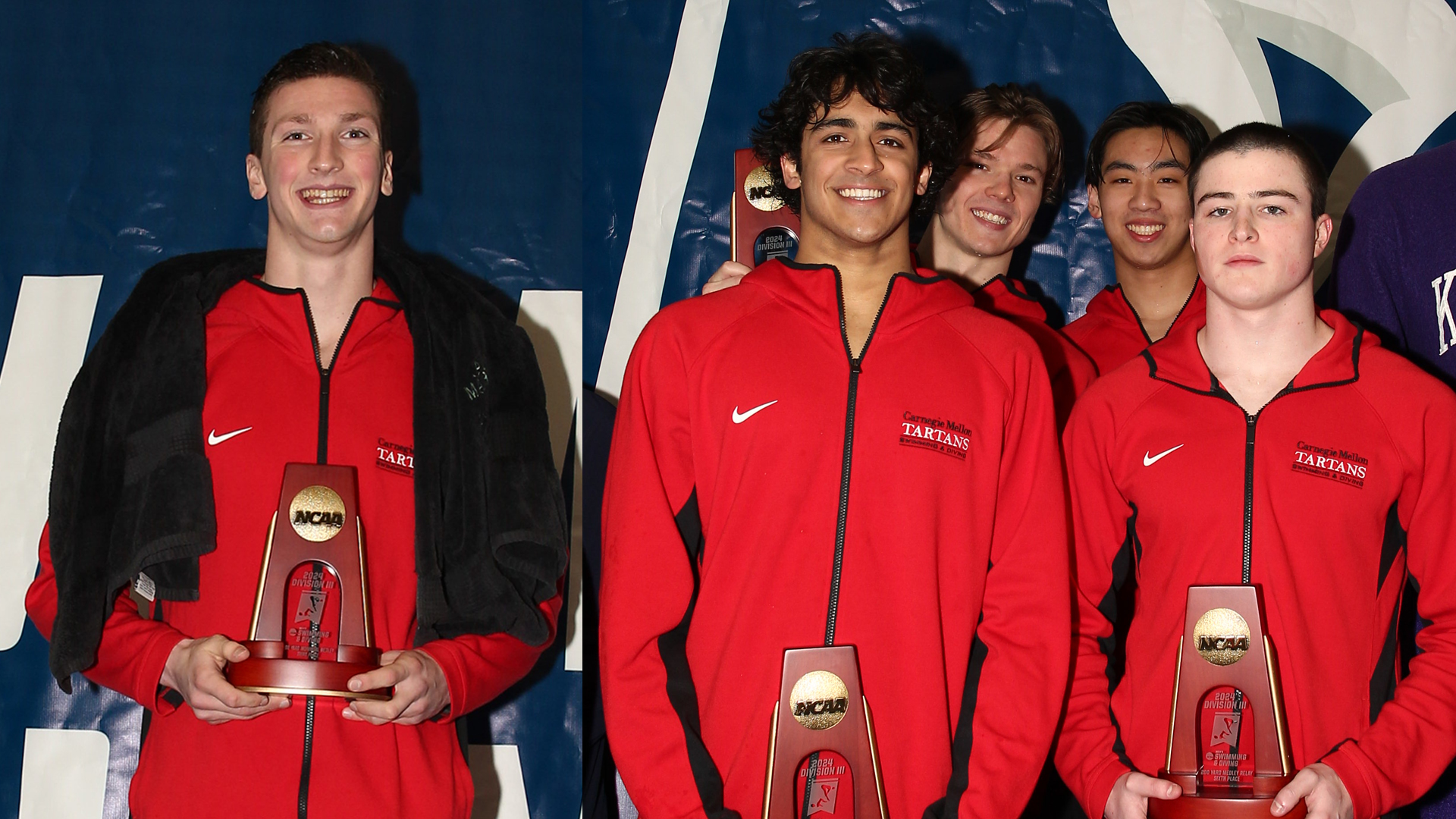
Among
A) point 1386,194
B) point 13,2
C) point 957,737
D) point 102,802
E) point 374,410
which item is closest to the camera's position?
point 957,737

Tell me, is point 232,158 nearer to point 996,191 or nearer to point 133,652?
point 133,652

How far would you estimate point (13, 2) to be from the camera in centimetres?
293

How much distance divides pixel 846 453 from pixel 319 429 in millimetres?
840

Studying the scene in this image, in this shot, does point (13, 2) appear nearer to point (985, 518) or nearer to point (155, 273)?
point (155, 273)

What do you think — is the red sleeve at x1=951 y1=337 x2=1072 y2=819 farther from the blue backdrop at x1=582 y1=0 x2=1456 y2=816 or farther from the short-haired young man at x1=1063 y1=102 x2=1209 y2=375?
the blue backdrop at x1=582 y1=0 x2=1456 y2=816

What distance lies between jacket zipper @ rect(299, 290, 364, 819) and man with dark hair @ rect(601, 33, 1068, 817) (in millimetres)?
471

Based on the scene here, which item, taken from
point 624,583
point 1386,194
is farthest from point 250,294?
point 1386,194

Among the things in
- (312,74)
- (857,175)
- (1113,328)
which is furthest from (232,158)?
(1113,328)

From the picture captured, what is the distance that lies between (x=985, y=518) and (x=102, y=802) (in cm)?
209

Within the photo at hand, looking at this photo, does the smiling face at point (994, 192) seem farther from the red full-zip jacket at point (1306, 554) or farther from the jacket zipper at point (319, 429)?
the jacket zipper at point (319, 429)

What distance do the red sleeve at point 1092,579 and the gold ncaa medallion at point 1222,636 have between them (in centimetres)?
26

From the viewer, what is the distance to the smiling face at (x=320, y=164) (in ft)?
6.79

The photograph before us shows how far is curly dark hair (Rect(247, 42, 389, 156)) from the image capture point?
85.4 inches

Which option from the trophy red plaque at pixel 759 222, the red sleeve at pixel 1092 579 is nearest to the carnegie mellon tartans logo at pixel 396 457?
the trophy red plaque at pixel 759 222
